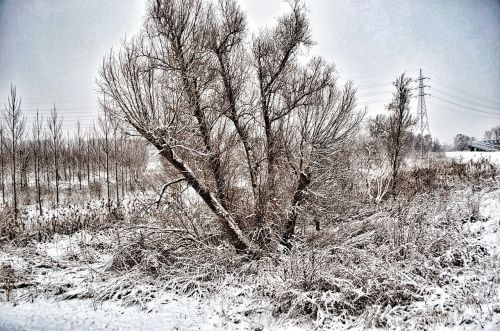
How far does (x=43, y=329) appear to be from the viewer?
481 centimetres

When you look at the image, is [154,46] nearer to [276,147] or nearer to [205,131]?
[205,131]

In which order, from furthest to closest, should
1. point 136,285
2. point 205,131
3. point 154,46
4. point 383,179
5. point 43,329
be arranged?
point 383,179 → point 205,131 → point 154,46 → point 136,285 → point 43,329

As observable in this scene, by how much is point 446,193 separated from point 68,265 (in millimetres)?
10794

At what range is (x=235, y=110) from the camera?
8703mm

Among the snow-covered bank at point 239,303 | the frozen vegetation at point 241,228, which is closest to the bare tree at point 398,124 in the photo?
the frozen vegetation at point 241,228

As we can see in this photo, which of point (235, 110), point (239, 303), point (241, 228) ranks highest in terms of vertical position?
point (235, 110)

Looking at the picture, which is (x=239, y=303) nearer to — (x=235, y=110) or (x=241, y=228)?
(x=241, y=228)

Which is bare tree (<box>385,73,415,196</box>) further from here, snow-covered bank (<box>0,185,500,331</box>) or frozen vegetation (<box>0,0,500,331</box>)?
snow-covered bank (<box>0,185,500,331</box>)

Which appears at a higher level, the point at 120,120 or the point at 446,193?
the point at 120,120

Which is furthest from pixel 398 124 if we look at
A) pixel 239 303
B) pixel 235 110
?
pixel 239 303

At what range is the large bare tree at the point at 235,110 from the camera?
6789 mm

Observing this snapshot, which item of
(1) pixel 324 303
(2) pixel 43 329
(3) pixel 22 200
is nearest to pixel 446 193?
(1) pixel 324 303

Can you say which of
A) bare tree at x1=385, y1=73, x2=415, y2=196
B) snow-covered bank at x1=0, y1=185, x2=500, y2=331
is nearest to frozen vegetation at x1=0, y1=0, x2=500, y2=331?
snow-covered bank at x1=0, y1=185, x2=500, y2=331

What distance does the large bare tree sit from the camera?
6789mm
